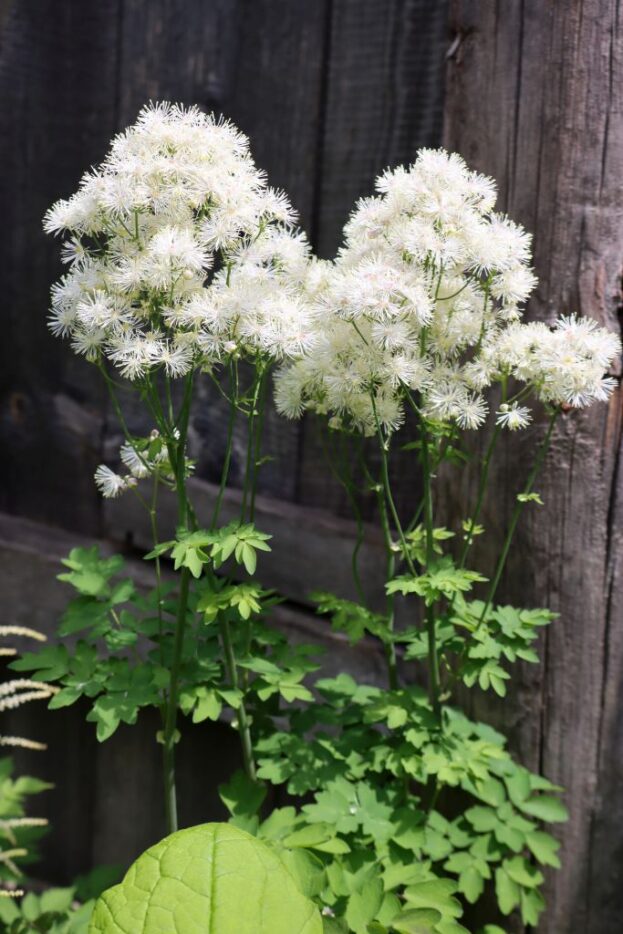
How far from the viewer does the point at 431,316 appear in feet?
5.21

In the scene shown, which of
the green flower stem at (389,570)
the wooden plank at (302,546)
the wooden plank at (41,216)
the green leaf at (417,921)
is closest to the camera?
the green leaf at (417,921)

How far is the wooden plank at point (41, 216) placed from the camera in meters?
2.73

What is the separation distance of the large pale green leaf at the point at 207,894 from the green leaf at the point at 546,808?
37.3 inches

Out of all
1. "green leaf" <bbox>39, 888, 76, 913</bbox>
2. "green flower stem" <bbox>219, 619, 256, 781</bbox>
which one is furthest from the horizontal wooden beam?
"green flower stem" <bbox>219, 619, 256, 781</bbox>

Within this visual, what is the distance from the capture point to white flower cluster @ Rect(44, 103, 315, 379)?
1551 millimetres

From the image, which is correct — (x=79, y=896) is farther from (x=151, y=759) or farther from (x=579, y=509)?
(x=579, y=509)

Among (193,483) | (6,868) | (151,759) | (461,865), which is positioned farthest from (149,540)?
(461,865)

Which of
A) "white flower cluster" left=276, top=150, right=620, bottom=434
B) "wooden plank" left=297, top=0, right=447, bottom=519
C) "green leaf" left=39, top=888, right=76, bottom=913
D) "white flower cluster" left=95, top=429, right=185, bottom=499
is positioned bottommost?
"green leaf" left=39, top=888, right=76, bottom=913

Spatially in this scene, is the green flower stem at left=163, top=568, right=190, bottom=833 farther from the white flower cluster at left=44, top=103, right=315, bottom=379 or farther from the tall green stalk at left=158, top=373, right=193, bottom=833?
the white flower cluster at left=44, top=103, right=315, bottom=379

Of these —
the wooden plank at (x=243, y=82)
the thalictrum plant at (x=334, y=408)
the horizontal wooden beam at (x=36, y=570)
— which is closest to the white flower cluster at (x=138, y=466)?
the thalictrum plant at (x=334, y=408)

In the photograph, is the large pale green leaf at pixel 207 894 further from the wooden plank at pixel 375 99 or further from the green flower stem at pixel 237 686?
the wooden plank at pixel 375 99

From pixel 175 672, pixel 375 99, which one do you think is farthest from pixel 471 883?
pixel 375 99

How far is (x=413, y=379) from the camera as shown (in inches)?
63.8

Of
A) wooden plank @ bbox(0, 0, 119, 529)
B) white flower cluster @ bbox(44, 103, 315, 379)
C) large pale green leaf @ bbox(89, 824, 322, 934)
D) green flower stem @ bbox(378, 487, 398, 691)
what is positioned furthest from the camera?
wooden plank @ bbox(0, 0, 119, 529)
